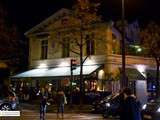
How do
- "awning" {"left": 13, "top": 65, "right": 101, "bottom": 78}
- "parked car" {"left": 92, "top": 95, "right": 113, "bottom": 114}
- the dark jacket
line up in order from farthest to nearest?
1. "awning" {"left": 13, "top": 65, "right": 101, "bottom": 78}
2. "parked car" {"left": 92, "top": 95, "right": 113, "bottom": 114}
3. the dark jacket

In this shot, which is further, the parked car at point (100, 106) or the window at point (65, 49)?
the window at point (65, 49)

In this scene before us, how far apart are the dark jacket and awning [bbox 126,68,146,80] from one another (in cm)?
3070

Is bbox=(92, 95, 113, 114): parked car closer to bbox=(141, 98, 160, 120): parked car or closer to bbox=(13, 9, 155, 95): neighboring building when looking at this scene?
bbox=(13, 9, 155, 95): neighboring building

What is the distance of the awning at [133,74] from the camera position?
44112mm

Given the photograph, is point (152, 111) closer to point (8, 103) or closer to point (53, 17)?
point (8, 103)

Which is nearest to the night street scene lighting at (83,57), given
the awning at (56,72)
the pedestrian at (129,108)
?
the awning at (56,72)

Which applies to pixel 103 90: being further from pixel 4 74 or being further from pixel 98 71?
pixel 4 74

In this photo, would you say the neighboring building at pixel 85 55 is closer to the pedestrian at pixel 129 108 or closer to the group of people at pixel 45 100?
the group of people at pixel 45 100

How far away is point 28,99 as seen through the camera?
1820 inches

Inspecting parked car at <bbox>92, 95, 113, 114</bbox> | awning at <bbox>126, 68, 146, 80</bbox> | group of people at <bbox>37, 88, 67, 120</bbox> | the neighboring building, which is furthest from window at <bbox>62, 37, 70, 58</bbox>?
group of people at <bbox>37, 88, 67, 120</bbox>

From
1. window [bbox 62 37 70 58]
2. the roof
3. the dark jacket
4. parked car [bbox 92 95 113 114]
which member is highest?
the roof

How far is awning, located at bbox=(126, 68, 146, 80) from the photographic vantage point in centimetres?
4411

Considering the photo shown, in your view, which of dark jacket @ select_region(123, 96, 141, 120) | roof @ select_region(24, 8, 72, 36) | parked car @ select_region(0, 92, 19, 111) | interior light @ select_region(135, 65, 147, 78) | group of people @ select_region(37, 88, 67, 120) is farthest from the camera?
roof @ select_region(24, 8, 72, 36)

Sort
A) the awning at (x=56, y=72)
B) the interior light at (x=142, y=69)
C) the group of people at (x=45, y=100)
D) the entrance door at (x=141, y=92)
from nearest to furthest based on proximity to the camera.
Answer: the group of people at (x=45, y=100) → the entrance door at (x=141, y=92) → the awning at (x=56, y=72) → the interior light at (x=142, y=69)
